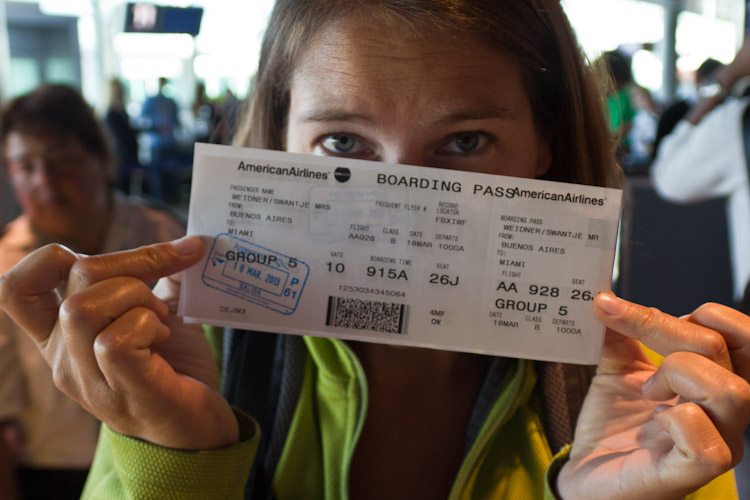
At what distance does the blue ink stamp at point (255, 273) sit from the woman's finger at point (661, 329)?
357 millimetres

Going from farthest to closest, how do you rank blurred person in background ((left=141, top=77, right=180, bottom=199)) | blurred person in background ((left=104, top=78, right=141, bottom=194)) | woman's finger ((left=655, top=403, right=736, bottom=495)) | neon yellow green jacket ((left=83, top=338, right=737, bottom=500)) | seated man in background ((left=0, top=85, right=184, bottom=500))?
1. blurred person in background ((left=141, top=77, right=180, bottom=199))
2. blurred person in background ((left=104, top=78, right=141, bottom=194))
3. seated man in background ((left=0, top=85, right=184, bottom=500))
4. neon yellow green jacket ((left=83, top=338, right=737, bottom=500))
5. woman's finger ((left=655, top=403, right=736, bottom=495))

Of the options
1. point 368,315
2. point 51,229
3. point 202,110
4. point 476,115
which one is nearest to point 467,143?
point 476,115

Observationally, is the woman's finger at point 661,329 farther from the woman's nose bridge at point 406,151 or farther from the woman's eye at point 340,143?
the woman's eye at point 340,143

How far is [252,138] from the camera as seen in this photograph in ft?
3.84

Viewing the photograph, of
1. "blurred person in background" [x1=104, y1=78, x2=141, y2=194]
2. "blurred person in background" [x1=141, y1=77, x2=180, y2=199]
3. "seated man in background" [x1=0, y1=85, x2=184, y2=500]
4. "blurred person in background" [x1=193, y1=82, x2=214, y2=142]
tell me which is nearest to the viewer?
"seated man in background" [x1=0, y1=85, x2=184, y2=500]

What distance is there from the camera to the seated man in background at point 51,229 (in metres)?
1.66

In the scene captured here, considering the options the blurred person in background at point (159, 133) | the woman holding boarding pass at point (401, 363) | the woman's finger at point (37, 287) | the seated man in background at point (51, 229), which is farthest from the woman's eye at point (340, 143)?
the blurred person in background at point (159, 133)

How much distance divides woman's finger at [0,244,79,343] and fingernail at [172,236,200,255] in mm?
140

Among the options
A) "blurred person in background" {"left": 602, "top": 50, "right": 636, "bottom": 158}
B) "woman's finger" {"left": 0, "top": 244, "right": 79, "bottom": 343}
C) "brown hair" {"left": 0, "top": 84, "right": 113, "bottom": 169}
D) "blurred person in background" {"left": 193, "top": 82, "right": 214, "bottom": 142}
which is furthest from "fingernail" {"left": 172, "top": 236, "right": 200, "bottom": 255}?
"blurred person in background" {"left": 193, "top": 82, "right": 214, "bottom": 142}

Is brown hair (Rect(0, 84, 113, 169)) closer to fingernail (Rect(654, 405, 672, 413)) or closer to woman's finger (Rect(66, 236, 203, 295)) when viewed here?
woman's finger (Rect(66, 236, 203, 295))

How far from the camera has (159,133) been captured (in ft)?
23.1

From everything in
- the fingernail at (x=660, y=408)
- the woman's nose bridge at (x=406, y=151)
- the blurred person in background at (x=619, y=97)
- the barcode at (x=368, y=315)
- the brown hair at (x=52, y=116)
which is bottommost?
the fingernail at (x=660, y=408)

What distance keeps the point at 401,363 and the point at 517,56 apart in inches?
20.5

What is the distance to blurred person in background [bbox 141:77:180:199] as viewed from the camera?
6547mm
